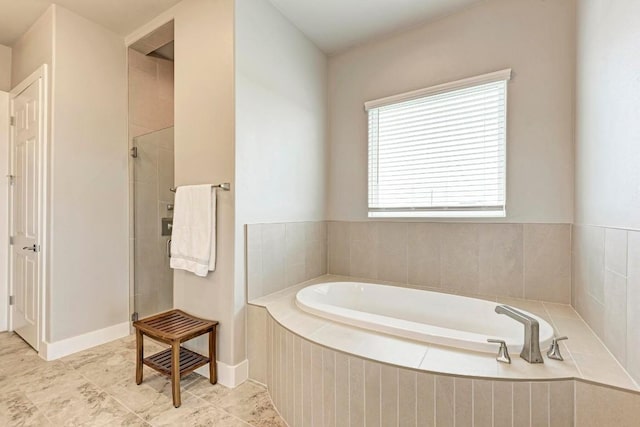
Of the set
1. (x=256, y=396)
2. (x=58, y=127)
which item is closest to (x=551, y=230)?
(x=256, y=396)

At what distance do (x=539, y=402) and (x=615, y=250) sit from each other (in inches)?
28.5

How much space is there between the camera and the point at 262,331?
1969 millimetres

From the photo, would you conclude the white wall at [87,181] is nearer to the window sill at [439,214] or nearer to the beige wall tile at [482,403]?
the window sill at [439,214]

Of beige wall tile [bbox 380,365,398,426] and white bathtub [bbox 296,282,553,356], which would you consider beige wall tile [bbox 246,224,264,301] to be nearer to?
white bathtub [bbox 296,282,553,356]

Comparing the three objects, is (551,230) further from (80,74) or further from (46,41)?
(46,41)

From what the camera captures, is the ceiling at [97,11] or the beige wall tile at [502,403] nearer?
the beige wall tile at [502,403]

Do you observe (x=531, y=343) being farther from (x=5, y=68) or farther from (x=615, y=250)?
(x=5, y=68)

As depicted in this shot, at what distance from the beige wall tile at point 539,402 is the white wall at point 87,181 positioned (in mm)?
2997

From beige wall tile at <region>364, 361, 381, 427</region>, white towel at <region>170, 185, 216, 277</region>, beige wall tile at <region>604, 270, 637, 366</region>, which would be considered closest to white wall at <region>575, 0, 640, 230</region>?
beige wall tile at <region>604, 270, 637, 366</region>

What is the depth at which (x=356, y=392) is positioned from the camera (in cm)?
131

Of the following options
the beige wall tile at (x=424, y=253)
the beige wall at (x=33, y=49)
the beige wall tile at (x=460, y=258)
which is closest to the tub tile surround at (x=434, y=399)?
the beige wall tile at (x=460, y=258)

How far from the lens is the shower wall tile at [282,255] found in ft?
6.85

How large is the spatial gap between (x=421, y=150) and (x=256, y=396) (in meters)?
2.14

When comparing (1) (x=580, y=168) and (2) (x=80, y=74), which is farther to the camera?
(2) (x=80, y=74)
